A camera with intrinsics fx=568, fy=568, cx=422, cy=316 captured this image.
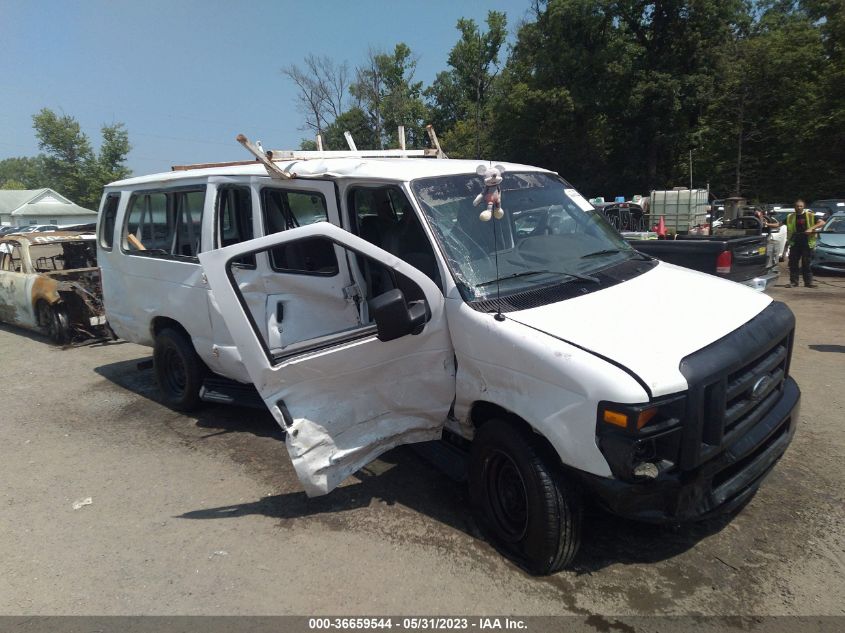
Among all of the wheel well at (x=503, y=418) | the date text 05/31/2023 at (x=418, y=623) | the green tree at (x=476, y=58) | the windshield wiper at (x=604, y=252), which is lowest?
the date text 05/31/2023 at (x=418, y=623)

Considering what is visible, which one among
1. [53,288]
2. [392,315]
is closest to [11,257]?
[53,288]

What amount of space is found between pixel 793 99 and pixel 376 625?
1430 inches

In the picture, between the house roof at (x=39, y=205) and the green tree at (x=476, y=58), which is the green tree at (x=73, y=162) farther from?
the green tree at (x=476, y=58)

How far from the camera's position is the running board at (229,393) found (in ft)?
16.8

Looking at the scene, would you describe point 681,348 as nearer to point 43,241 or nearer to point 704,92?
point 43,241

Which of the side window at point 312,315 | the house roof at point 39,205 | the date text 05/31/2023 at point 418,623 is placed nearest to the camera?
the date text 05/31/2023 at point 418,623

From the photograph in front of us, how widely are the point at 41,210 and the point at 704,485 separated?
77058mm

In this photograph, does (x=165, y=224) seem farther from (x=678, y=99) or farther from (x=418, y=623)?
(x=678, y=99)

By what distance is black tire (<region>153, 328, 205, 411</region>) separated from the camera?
5.56m

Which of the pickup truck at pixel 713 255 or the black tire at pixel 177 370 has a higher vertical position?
the pickup truck at pixel 713 255

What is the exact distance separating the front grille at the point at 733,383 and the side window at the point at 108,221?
243 inches

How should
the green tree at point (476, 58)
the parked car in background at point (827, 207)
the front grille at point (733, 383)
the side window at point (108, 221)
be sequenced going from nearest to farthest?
the front grille at point (733, 383), the side window at point (108, 221), the parked car in background at point (827, 207), the green tree at point (476, 58)

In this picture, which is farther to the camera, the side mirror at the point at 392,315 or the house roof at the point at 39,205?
the house roof at the point at 39,205

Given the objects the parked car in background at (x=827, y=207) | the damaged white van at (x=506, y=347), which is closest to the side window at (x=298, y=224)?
the damaged white van at (x=506, y=347)
